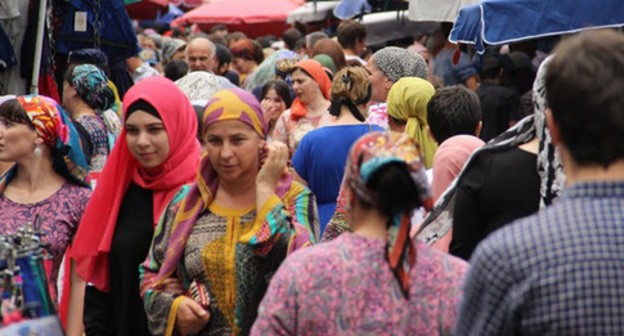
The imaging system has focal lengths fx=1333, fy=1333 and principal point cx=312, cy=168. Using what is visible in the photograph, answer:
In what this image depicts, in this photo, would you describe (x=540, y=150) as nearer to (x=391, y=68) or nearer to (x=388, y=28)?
(x=391, y=68)

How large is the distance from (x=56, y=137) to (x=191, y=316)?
1806 mm

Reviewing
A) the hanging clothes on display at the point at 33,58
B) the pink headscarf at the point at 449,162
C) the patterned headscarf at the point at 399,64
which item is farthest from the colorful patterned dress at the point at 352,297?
the hanging clothes on display at the point at 33,58

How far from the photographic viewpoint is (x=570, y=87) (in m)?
3.37

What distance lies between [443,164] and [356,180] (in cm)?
230

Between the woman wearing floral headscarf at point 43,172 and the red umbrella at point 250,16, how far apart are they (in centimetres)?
2227

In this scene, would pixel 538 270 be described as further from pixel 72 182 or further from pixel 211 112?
pixel 72 182

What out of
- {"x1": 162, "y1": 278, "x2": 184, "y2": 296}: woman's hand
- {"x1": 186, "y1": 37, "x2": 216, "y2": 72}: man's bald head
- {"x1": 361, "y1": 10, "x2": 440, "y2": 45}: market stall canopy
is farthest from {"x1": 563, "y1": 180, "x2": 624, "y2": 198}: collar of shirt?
{"x1": 361, "y1": 10, "x2": 440, "y2": 45}: market stall canopy

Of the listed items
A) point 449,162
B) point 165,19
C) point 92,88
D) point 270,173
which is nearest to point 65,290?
A: point 270,173

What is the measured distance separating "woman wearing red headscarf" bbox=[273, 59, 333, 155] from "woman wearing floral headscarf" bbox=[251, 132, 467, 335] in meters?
6.07

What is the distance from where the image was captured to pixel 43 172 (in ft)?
21.5

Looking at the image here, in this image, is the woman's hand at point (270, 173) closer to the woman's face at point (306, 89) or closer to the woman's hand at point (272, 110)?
the woman's face at point (306, 89)

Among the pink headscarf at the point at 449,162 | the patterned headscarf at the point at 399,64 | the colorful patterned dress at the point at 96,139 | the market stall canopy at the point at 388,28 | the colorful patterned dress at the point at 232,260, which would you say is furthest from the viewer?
the market stall canopy at the point at 388,28

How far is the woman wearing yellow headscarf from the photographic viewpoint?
7.98 meters

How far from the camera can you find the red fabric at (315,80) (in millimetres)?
10273
